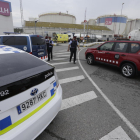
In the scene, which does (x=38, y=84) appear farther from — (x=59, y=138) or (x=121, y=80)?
(x=121, y=80)

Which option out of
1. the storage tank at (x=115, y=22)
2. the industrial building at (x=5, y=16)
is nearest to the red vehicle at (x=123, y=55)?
the industrial building at (x=5, y=16)

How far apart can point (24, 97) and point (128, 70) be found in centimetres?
517

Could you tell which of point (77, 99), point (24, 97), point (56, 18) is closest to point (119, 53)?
point (77, 99)

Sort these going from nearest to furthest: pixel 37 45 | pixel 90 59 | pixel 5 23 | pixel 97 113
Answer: pixel 97 113 < pixel 37 45 < pixel 90 59 < pixel 5 23

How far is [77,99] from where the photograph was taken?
362cm

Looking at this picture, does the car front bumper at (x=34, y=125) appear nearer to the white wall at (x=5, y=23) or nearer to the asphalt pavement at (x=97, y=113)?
the asphalt pavement at (x=97, y=113)

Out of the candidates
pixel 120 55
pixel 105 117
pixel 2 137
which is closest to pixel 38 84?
pixel 2 137

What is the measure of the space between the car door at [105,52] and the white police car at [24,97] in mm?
4828

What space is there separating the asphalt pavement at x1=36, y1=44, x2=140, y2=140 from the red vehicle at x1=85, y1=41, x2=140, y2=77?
0.81 m

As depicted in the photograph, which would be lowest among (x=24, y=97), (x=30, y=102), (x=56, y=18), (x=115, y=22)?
(x=30, y=102)

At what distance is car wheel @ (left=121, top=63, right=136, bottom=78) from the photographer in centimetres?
526

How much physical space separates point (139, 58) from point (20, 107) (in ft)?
16.6

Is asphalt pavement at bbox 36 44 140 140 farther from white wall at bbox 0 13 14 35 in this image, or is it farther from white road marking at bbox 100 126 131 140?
white wall at bbox 0 13 14 35

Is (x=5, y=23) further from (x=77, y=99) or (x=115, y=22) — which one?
(x=115, y=22)
